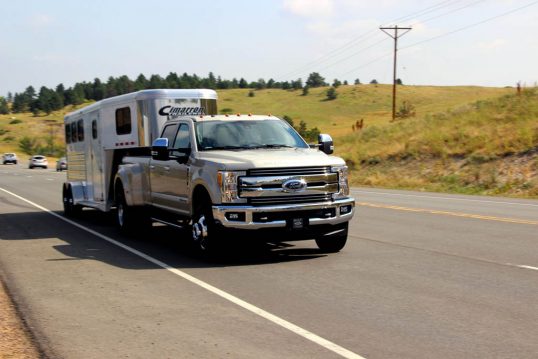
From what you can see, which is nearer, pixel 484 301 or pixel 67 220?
pixel 484 301

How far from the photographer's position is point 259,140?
11.6 m

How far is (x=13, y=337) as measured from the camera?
6.61 meters

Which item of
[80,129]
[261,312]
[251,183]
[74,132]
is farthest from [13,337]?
[74,132]

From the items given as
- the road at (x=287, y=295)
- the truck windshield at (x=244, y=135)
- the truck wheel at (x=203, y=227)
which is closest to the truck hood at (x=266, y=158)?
the truck windshield at (x=244, y=135)

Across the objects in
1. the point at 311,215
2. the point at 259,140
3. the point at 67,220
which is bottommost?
the point at 67,220

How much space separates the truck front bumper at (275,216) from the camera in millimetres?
9945

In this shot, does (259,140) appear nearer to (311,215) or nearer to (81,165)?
→ (311,215)

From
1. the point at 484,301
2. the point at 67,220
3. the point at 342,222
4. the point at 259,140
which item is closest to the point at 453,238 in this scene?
the point at 342,222

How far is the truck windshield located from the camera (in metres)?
11.5

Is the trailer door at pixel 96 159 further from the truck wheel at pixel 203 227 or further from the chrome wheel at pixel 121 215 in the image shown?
the truck wheel at pixel 203 227

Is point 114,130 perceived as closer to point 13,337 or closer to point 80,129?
point 80,129

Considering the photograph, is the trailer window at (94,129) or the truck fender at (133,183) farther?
the trailer window at (94,129)

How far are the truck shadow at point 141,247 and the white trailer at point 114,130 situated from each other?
104 cm

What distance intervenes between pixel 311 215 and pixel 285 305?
284cm
